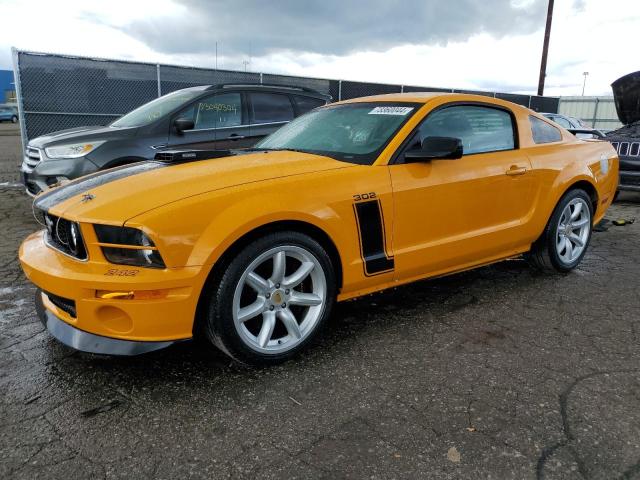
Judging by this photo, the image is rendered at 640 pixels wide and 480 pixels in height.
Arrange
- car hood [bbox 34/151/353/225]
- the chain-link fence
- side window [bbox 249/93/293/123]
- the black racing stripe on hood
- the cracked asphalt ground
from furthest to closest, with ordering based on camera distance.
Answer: the chain-link fence, side window [bbox 249/93/293/123], the black racing stripe on hood, car hood [bbox 34/151/353/225], the cracked asphalt ground

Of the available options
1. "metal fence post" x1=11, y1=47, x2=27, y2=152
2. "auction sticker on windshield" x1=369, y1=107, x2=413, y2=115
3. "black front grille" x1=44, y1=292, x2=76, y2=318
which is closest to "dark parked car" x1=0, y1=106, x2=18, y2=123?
"metal fence post" x1=11, y1=47, x2=27, y2=152

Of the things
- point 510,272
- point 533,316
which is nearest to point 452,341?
point 533,316

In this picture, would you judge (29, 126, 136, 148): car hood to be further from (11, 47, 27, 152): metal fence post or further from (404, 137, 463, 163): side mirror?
(404, 137, 463, 163): side mirror

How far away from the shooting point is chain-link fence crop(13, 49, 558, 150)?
28.9ft

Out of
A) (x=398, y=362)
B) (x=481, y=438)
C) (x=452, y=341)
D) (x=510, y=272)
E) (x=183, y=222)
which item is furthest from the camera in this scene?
(x=510, y=272)

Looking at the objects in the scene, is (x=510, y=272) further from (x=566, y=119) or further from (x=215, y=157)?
(x=566, y=119)

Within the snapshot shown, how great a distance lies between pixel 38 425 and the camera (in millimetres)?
2191

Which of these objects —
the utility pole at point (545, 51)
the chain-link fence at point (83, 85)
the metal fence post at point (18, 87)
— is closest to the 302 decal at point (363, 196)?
the metal fence post at point (18, 87)

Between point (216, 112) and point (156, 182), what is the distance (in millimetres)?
3962

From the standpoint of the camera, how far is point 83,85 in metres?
9.41

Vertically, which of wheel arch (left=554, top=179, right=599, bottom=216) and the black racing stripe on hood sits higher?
the black racing stripe on hood

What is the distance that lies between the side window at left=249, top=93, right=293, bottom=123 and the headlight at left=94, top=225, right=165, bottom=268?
4587mm

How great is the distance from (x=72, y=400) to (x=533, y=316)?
111 inches

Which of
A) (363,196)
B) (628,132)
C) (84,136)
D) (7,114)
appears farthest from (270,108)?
(7,114)
